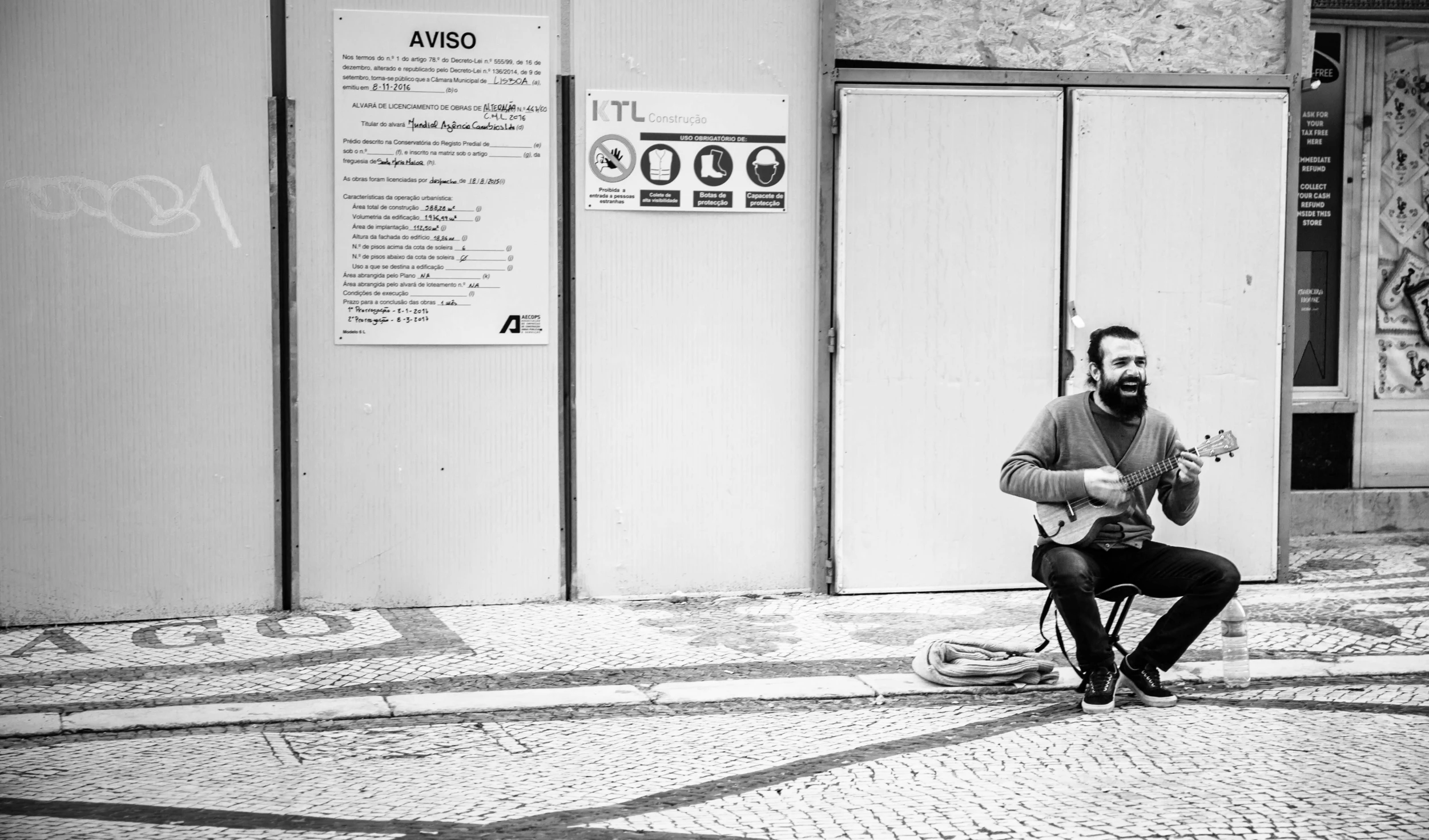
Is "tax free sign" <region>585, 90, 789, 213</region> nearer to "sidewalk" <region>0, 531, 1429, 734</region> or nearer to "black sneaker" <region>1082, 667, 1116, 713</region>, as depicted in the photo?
"sidewalk" <region>0, 531, 1429, 734</region>

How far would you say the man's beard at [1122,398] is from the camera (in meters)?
6.48

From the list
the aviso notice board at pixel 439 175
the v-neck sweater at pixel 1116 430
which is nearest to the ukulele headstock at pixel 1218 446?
the v-neck sweater at pixel 1116 430

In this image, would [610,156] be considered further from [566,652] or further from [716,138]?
[566,652]

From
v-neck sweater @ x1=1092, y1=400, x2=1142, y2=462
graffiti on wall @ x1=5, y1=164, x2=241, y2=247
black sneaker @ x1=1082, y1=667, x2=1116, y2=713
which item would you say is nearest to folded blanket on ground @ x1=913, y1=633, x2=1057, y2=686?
black sneaker @ x1=1082, y1=667, x2=1116, y2=713

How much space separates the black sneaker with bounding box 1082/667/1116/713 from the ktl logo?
12.4 ft

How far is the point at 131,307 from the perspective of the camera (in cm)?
777

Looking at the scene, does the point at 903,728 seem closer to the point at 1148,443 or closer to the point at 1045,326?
the point at 1148,443

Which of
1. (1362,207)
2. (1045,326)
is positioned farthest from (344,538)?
(1362,207)

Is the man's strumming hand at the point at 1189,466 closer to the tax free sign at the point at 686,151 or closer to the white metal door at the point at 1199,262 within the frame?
the white metal door at the point at 1199,262

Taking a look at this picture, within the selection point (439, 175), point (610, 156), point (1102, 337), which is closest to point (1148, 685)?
point (1102, 337)

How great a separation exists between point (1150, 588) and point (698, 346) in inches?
114

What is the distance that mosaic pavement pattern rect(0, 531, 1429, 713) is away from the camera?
22.0ft

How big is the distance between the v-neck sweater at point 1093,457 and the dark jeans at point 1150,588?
121 mm

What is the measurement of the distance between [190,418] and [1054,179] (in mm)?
4697
